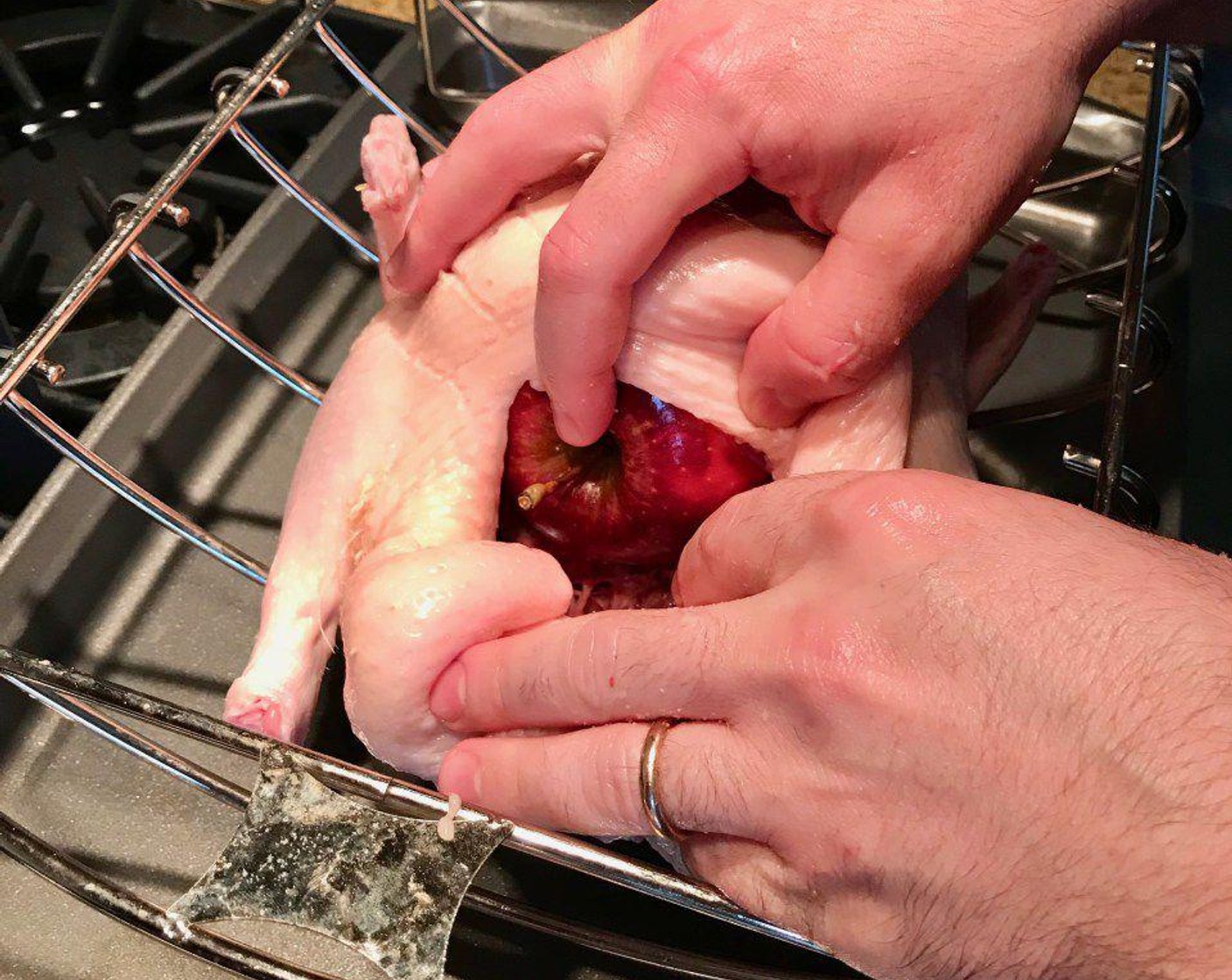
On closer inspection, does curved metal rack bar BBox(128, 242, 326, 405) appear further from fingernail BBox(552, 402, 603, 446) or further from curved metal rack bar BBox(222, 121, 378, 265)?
fingernail BBox(552, 402, 603, 446)

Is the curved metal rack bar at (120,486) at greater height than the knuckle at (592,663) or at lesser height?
greater

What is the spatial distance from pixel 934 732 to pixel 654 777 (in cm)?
18

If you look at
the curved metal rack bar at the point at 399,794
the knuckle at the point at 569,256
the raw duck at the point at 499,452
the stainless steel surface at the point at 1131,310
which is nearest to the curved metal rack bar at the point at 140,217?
the raw duck at the point at 499,452

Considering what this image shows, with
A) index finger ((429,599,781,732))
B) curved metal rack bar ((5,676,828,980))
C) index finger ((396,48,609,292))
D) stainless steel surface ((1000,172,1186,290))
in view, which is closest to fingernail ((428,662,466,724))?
index finger ((429,599,781,732))

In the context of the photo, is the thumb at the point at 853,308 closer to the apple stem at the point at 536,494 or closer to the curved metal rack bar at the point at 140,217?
the apple stem at the point at 536,494

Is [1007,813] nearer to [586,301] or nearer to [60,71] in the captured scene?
[586,301]

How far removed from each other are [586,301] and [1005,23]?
332 mm

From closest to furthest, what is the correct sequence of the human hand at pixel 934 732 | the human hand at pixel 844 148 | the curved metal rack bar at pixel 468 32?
1. the human hand at pixel 934 732
2. the human hand at pixel 844 148
3. the curved metal rack bar at pixel 468 32

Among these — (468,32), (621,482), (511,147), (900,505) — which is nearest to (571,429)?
(621,482)

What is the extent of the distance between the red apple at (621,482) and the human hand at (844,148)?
0.11 m

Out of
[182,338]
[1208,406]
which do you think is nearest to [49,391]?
[182,338]

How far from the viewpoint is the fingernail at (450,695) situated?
0.80 meters

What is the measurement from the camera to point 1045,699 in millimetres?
533

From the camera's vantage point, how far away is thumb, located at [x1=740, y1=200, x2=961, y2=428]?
75cm
